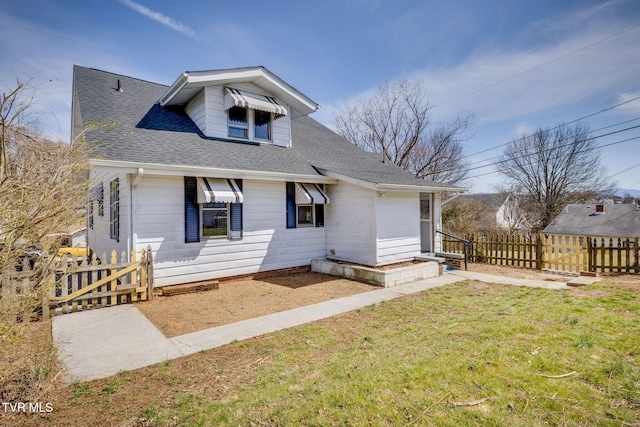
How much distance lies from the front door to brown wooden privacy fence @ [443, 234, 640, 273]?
2.16 meters

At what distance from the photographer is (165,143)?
8.84 meters

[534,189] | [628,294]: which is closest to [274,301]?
[628,294]

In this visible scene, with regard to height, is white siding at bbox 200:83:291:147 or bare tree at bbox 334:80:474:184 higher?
bare tree at bbox 334:80:474:184

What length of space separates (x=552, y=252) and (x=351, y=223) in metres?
8.81

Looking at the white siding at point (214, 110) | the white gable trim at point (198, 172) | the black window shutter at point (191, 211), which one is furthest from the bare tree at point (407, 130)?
the black window shutter at point (191, 211)

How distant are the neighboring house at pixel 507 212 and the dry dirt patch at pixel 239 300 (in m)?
21.7

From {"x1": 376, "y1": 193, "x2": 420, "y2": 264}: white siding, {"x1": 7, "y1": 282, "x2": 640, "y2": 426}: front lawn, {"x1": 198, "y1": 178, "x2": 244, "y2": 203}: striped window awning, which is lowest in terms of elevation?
{"x1": 7, "y1": 282, "x2": 640, "y2": 426}: front lawn

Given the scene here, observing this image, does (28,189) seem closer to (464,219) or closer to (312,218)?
(312,218)

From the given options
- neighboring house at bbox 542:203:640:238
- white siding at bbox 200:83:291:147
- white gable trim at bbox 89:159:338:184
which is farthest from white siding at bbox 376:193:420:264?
neighboring house at bbox 542:203:640:238

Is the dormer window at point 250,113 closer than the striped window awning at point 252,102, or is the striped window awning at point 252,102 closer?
the striped window awning at point 252,102

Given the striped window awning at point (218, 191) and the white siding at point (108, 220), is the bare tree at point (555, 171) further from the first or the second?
the white siding at point (108, 220)

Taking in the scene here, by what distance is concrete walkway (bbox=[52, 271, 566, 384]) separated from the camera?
14.0ft

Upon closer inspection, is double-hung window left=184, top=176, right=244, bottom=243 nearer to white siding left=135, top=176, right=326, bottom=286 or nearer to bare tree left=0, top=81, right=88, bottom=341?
white siding left=135, top=176, right=326, bottom=286

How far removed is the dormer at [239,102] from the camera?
10164mm
